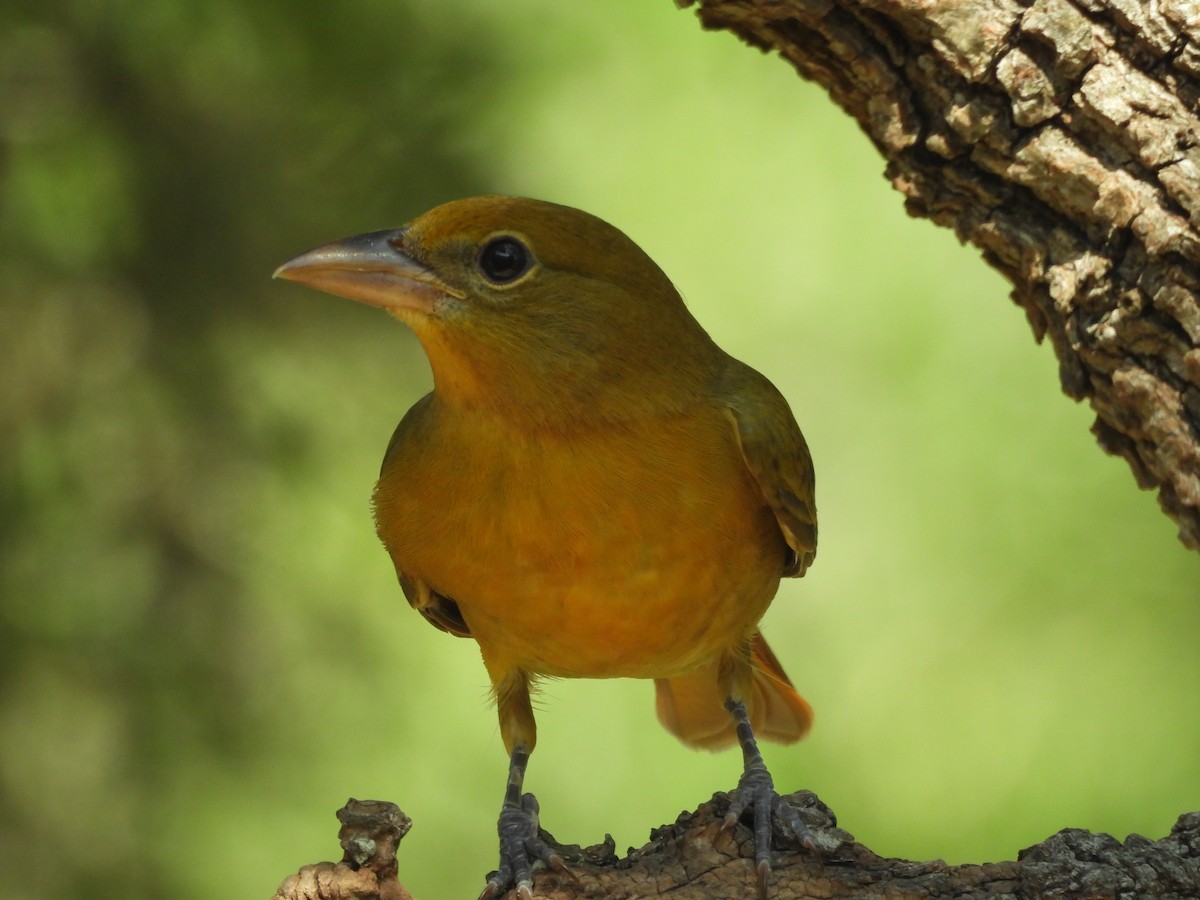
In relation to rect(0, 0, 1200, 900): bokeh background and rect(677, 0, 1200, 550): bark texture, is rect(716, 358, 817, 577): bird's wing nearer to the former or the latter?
rect(677, 0, 1200, 550): bark texture

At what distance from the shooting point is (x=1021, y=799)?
535 cm

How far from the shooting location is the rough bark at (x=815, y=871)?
114 inches

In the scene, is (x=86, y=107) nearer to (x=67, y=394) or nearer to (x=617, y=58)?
(x=67, y=394)

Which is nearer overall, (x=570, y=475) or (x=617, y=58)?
(x=570, y=475)

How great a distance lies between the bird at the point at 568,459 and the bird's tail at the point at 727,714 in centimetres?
77

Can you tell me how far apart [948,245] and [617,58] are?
149 cm

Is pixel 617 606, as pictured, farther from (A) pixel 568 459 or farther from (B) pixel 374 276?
(B) pixel 374 276

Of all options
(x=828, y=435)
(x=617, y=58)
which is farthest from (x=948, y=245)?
(x=617, y=58)

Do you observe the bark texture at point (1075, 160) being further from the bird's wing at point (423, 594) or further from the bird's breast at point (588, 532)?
the bird's wing at point (423, 594)

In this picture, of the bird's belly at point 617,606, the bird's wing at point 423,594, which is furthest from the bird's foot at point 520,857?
the bird's wing at point 423,594

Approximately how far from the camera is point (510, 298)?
3.27 m

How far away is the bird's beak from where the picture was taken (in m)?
3.18

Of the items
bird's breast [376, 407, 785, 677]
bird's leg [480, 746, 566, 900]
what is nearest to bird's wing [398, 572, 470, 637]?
bird's breast [376, 407, 785, 677]

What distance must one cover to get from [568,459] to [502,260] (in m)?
0.49
